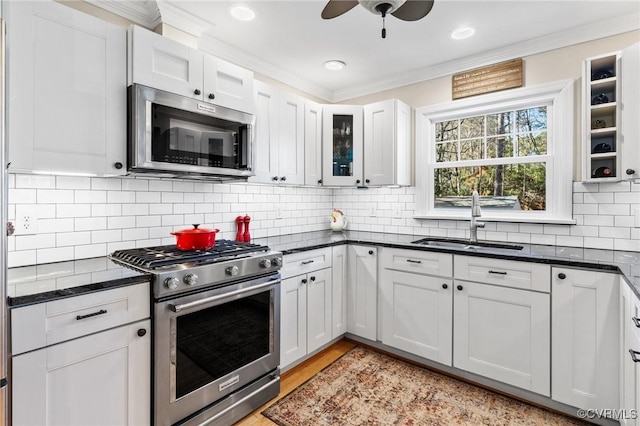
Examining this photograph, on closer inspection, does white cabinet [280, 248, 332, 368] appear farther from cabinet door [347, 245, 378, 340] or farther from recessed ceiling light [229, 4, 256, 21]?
recessed ceiling light [229, 4, 256, 21]

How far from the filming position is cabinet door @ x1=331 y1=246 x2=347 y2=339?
2911 mm

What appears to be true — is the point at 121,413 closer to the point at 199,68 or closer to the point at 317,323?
the point at 317,323

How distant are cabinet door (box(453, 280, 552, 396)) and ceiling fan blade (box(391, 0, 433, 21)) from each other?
1728 mm

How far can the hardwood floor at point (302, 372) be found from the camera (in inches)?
80.3

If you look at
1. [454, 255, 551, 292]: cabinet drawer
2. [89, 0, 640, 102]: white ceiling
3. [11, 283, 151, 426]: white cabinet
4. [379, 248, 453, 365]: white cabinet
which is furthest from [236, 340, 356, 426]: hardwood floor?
[89, 0, 640, 102]: white ceiling

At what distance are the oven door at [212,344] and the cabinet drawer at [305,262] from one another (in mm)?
210

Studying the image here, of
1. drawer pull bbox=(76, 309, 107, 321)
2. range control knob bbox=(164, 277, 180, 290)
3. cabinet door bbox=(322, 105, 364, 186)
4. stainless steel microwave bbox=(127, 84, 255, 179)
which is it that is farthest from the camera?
cabinet door bbox=(322, 105, 364, 186)

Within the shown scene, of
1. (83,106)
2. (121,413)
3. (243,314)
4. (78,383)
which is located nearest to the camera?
(78,383)

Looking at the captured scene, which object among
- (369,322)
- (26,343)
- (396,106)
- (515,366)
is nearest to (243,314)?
(26,343)

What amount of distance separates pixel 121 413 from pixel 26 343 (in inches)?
21.6

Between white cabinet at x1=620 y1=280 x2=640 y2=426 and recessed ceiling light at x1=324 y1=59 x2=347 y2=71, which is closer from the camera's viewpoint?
white cabinet at x1=620 y1=280 x2=640 y2=426

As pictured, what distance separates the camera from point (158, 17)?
7.07ft

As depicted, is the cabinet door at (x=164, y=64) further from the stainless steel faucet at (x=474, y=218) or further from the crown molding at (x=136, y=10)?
the stainless steel faucet at (x=474, y=218)

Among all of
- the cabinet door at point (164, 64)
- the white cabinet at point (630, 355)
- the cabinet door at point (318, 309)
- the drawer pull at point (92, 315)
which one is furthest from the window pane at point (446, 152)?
the drawer pull at point (92, 315)
